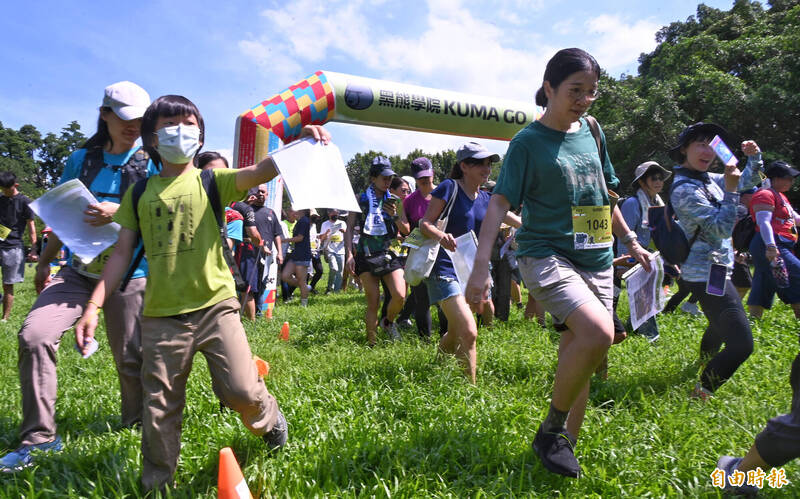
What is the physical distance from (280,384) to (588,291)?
7.82 feet

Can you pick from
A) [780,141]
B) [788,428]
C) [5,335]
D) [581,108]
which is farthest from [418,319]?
[780,141]

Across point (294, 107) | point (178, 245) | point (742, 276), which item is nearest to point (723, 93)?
point (742, 276)

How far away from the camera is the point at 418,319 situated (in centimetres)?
569

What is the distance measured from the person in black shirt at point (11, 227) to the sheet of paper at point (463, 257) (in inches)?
266

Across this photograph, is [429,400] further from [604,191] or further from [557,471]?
[604,191]

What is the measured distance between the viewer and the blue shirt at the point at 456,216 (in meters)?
4.04

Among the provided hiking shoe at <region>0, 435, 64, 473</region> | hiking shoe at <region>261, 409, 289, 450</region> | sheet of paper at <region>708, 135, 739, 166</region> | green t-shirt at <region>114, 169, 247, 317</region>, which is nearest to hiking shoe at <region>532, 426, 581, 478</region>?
hiking shoe at <region>261, 409, 289, 450</region>

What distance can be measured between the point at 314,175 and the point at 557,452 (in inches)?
65.7

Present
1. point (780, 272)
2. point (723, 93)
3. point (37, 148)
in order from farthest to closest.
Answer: point (37, 148) → point (723, 93) → point (780, 272)

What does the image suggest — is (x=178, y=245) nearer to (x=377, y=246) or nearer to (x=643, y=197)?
(x=377, y=246)

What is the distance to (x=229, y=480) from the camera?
198 centimetres

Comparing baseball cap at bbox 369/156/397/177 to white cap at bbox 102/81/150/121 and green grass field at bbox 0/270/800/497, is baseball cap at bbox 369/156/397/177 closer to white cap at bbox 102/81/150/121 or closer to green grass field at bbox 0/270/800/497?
green grass field at bbox 0/270/800/497

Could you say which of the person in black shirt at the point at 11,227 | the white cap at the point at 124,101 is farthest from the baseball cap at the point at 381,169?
the person in black shirt at the point at 11,227

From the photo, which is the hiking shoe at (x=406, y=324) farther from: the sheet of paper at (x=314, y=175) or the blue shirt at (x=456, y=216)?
the sheet of paper at (x=314, y=175)
